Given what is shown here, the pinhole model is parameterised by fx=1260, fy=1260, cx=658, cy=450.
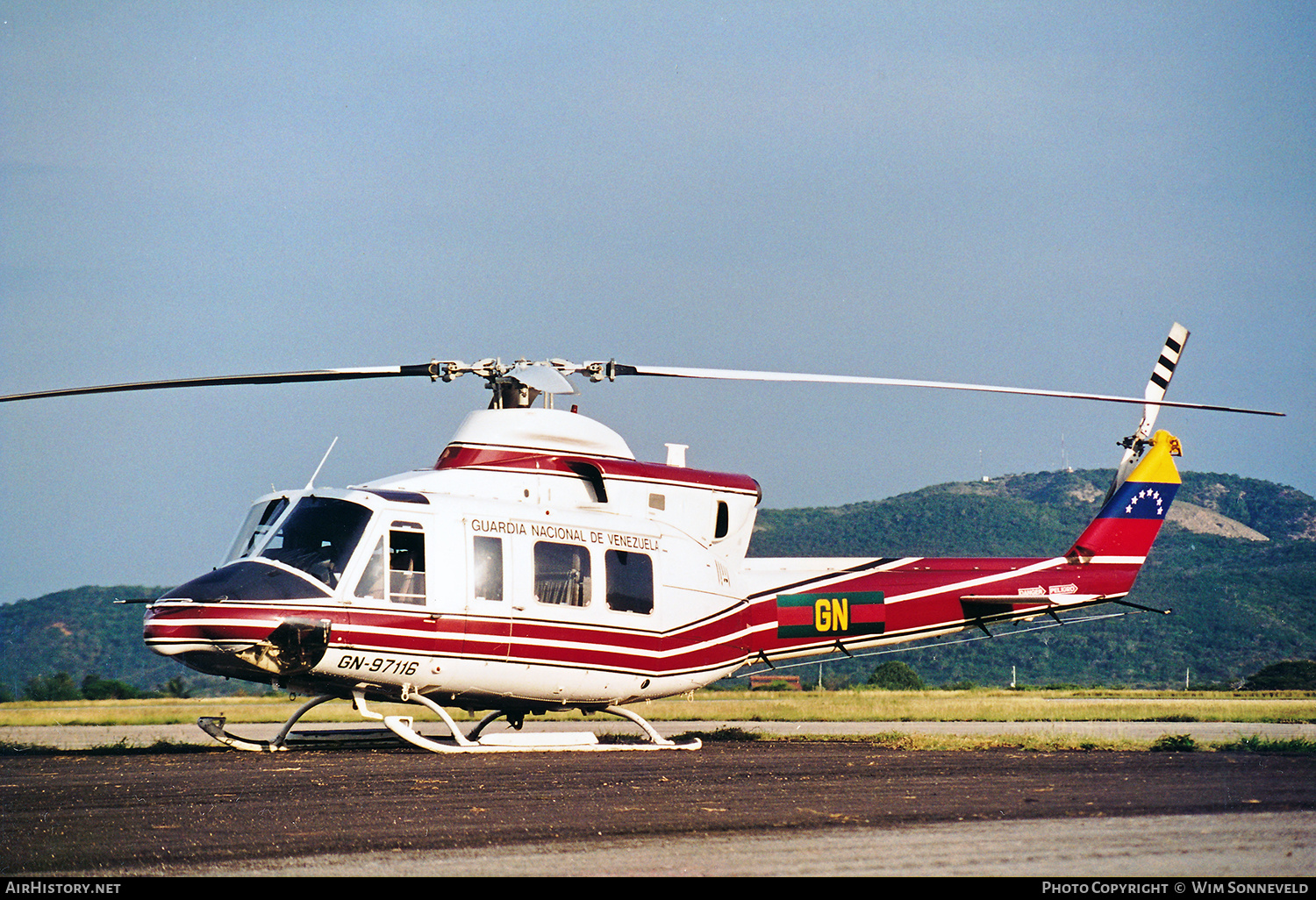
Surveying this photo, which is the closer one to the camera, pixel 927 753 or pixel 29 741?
pixel 927 753

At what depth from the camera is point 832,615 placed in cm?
1928

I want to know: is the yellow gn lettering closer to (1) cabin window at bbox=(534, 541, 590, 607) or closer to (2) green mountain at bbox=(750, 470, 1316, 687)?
(2) green mountain at bbox=(750, 470, 1316, 687)

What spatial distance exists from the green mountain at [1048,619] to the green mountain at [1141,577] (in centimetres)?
17

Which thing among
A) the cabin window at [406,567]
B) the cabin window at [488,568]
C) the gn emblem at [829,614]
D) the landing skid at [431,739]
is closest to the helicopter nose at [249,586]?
the cabin window at [406,567]

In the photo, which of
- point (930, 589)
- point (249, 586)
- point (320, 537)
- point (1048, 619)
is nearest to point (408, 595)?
point (320, 537)

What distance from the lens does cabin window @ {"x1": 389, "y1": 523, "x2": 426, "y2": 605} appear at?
50.6 ft

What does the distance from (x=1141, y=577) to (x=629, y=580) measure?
8683 cm

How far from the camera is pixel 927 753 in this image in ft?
53.3

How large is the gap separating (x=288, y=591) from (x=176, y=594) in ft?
4.03

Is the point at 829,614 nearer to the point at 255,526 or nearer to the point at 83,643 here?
the point at 255,526

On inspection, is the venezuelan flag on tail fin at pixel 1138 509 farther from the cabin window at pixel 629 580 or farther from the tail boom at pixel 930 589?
the cabin window at pixel 629 580
